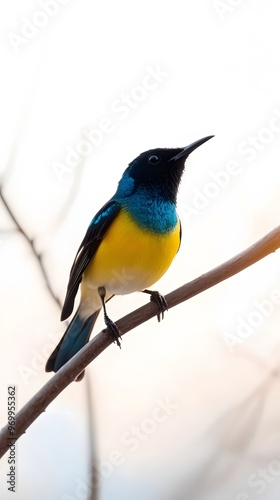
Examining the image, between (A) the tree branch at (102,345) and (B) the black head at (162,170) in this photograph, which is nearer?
(A) the tree branch at (102,345)

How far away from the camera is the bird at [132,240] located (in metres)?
1.65

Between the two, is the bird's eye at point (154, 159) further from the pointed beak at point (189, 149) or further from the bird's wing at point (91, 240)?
the bird's wing at point (91, 240)

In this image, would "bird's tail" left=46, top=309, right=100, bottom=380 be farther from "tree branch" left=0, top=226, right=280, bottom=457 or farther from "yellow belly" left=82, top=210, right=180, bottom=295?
"tree branch" left=0, top=226, right=280, bottom=457

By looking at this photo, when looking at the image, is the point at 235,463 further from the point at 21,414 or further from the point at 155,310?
the point at 21,414

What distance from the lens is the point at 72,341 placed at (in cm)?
181

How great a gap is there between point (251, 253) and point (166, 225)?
22.1 inches

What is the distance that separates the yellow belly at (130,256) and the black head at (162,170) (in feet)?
0.40

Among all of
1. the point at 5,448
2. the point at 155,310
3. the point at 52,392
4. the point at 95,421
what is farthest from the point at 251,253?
the point at 95,421

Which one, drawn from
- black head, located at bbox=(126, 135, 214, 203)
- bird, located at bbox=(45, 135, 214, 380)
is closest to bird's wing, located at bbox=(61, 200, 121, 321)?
bird, located at bbox=(45, 135, 214, 380)

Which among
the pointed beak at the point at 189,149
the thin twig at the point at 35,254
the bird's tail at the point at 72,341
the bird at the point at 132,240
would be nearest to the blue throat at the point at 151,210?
the bird at the point at 132,240

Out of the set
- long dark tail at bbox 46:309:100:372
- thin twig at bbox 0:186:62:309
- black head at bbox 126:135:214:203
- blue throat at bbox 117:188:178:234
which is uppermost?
black head at bbox 126:135:214:203

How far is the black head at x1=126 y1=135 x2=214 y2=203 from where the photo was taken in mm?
1752

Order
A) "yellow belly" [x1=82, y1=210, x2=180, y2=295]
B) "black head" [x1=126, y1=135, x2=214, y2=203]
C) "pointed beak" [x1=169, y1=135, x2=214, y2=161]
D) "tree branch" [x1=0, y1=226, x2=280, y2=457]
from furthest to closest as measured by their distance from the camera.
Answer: "black head" [x1=126, y1=135, x2=214, y2=203]
"yellow belly" [x1=82, y1=210, x2=180, y2=295]
"pointed beak" [x1=169, y1=135, x2=214, y2=161]
"tree branch" [x1=0, y1=226, x2=280, y2=457]

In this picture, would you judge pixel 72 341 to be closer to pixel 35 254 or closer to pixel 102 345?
pixel 35 254
